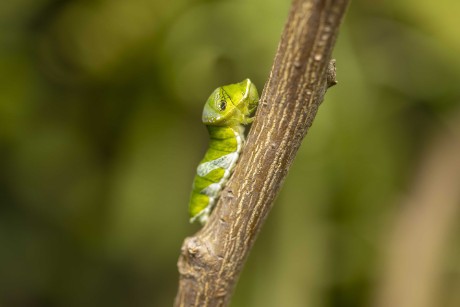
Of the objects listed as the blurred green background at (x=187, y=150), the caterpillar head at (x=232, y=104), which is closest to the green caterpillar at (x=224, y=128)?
the caterpillar head at (x=232, y=104)

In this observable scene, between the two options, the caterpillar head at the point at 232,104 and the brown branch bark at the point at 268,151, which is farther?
the caterpillar head at the point at 232,104

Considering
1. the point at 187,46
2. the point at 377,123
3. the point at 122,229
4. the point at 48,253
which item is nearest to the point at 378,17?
the point at 377,123

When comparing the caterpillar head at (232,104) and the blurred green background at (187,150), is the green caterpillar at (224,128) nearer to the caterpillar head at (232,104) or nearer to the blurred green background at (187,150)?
the caterpillar head at (232,104)

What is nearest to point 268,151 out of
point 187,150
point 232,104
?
point 232,104

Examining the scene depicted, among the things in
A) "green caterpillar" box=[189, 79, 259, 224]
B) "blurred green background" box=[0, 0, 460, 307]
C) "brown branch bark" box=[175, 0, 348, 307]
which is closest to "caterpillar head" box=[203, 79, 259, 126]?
"green caterpillar" box=[189, 79, 259, 224]

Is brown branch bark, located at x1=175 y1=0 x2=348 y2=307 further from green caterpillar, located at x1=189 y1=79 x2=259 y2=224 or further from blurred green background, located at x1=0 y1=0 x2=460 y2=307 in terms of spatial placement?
blurred green background, located at x1=0 y1=0 x2=460 y2=307

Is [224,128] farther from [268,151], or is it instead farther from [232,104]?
[268,151]
